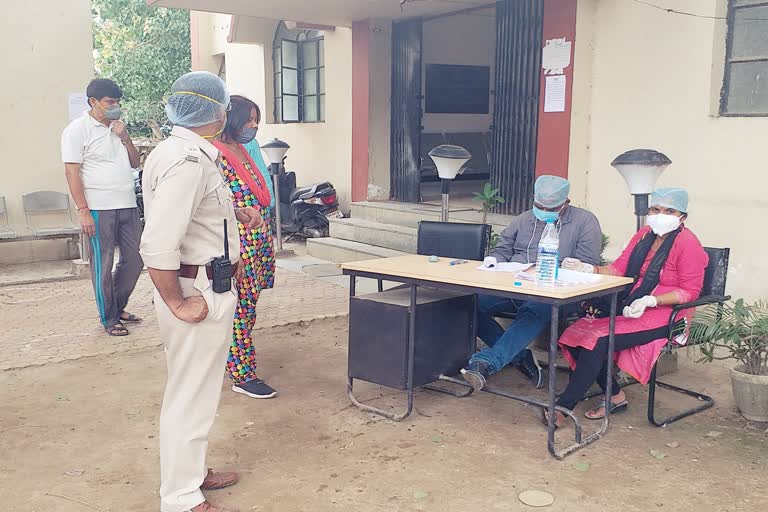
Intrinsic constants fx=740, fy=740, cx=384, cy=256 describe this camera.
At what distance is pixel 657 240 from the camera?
13.0 feet

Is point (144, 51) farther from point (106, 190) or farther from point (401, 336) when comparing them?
point (401, 336)

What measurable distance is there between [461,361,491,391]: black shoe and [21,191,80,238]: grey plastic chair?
5.46 m

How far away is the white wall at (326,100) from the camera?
9.43 meters

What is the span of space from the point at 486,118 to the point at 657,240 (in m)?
7.45

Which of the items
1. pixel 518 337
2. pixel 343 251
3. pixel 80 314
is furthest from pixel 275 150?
pixel 518 337

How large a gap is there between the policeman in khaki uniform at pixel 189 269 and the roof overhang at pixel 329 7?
512cm

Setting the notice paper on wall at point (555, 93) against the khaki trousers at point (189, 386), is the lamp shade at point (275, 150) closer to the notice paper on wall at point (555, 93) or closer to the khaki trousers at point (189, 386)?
the notice paper on wall at point (555, 93)

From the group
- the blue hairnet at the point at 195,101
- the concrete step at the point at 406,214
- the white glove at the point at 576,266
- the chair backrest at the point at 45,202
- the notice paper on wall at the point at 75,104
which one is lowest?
the concrete step at the point at 406,214

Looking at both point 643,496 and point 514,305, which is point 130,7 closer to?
point 514,305

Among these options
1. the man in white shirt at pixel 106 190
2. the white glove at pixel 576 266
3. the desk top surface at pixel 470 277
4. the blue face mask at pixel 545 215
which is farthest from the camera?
the man in white shirt at pixel 106 190

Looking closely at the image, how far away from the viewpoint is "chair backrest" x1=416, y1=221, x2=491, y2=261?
4.68 m

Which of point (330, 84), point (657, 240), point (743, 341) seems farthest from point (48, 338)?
point (330, 84)

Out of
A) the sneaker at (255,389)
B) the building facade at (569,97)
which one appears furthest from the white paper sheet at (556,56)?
the sneaker at (255,389)

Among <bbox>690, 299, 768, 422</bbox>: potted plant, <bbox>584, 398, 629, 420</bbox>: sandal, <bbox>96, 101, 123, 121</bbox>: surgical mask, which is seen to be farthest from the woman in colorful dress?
<bbox>690, 299, 768, 422</bbox>: potted plant
